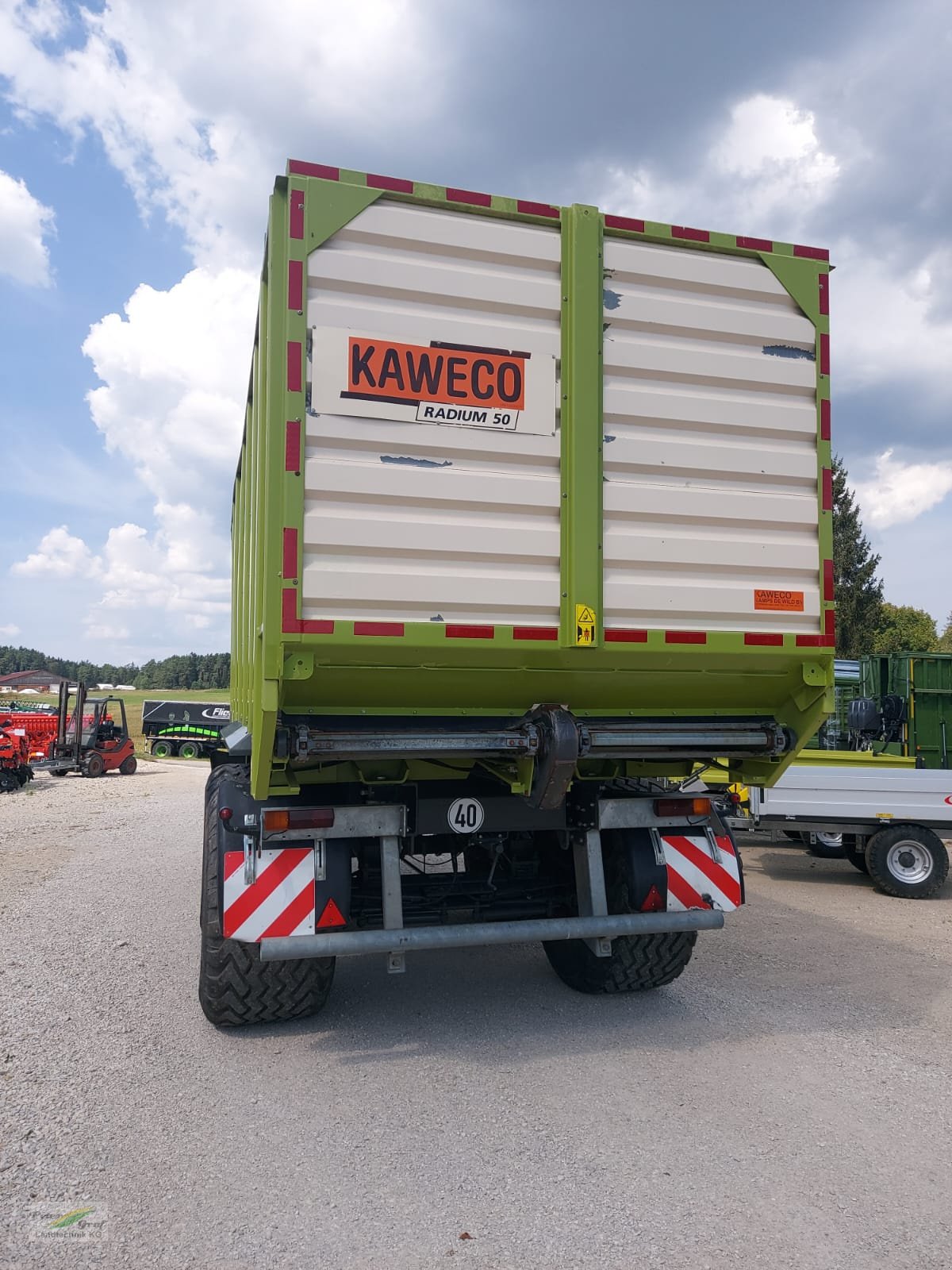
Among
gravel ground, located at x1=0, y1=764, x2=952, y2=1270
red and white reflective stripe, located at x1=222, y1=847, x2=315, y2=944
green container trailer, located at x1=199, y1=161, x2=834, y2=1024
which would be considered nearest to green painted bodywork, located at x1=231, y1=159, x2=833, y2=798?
green container trailer, located at x1=199, y1=161, x2=834, y2=1024

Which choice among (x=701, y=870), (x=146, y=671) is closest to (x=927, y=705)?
(x=701, y=870)

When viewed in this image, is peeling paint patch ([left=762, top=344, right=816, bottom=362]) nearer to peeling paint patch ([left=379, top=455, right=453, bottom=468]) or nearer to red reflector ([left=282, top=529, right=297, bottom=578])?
peeling paint patch ([left=379, top=455, right=453, bottom=468])

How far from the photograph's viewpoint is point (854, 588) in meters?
Result: 37.7

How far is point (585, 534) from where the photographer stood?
389 cm

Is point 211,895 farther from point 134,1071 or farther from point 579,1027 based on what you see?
point 579,1027

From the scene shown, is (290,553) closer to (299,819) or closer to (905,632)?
(299,819)

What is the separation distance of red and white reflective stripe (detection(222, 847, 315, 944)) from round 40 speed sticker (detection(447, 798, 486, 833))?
81cm

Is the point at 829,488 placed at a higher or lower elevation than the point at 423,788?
higher

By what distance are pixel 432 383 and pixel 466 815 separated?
7.55 feet

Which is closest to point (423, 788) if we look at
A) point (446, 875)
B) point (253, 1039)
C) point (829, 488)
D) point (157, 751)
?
point (446, 875)

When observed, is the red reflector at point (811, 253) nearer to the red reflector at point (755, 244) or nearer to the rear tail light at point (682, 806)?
the red reflector at point (755, 244)

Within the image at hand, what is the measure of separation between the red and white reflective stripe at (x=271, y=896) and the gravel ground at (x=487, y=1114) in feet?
1.98

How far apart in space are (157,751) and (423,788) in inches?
1308
